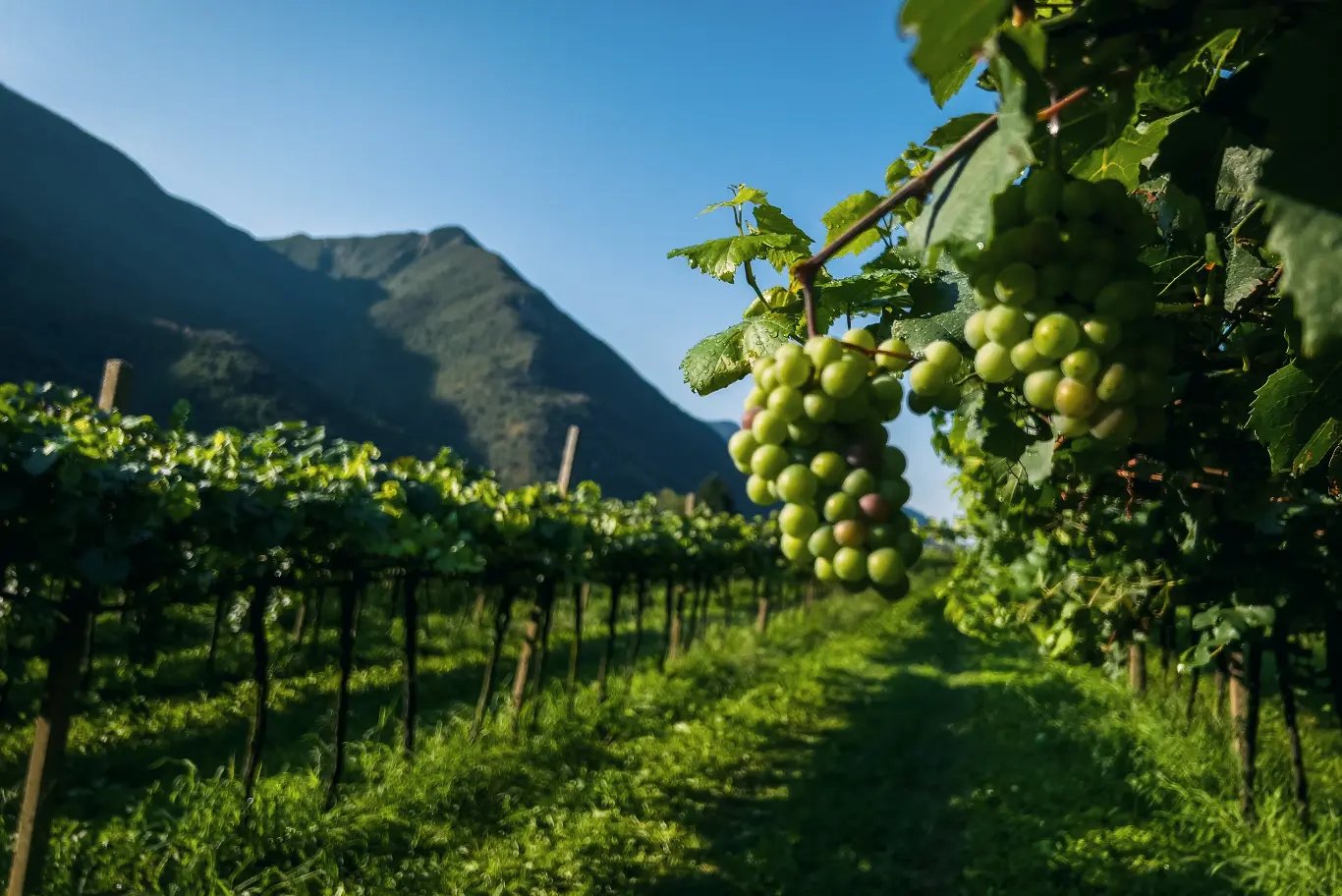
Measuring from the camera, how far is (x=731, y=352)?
125 centimetres

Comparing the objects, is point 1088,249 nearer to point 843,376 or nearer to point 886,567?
point 843,376

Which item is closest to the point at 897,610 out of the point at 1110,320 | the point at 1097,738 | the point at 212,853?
the point at 1097,738

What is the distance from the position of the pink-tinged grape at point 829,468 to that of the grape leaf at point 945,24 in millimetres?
426

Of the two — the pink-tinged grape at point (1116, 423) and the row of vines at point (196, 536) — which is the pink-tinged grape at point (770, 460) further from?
the row of vines at point (196, 536)

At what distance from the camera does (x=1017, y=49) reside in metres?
0.76

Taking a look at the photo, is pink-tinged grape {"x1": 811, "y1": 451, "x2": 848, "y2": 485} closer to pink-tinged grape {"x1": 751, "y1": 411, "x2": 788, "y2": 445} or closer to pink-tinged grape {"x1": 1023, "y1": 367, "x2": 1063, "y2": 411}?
pink-tinged grape {"x1": 751, "y1": 411, "x2": 788, "y2": 445}

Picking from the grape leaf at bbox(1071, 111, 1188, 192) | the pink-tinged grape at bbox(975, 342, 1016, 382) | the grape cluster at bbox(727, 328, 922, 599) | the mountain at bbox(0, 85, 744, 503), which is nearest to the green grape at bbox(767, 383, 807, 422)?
the grape cluster at bbox(727, 328, 922, 599)

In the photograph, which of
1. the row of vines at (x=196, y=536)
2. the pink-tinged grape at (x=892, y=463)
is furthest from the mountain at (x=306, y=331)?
the pink-tinged grape at (x=892, y=463)

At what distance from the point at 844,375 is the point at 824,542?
205mm

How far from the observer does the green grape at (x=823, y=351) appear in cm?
95

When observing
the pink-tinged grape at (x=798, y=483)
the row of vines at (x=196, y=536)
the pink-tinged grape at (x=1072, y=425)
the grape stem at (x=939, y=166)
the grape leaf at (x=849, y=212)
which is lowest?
the row of vines at (x=196, y=536)

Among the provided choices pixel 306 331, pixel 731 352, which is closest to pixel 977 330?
pixel 731 352

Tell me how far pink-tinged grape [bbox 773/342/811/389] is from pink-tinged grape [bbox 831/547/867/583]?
201 millimetres

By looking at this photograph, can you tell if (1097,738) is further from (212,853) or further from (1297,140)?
(1297,140)
